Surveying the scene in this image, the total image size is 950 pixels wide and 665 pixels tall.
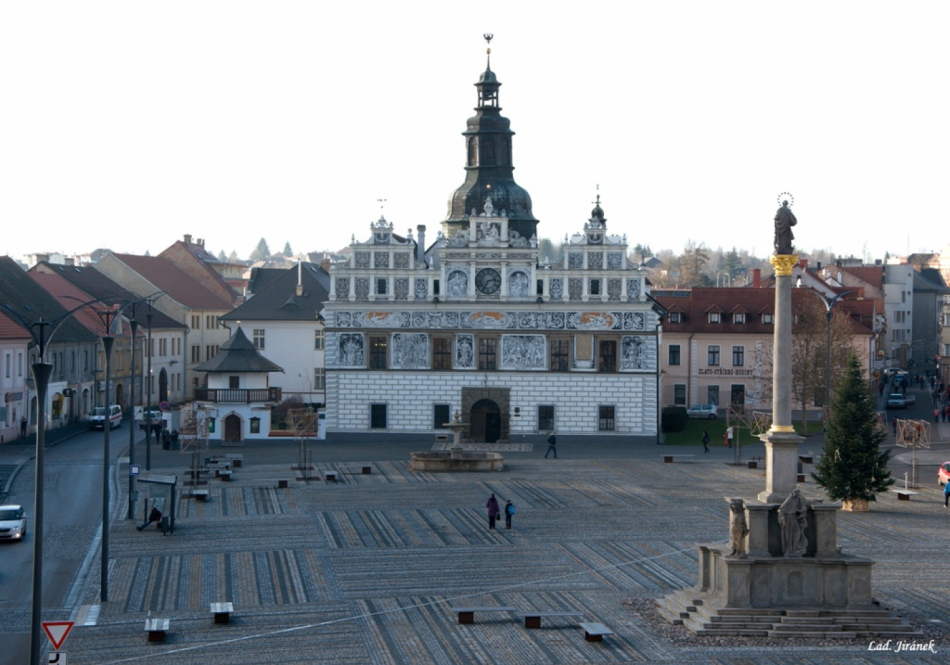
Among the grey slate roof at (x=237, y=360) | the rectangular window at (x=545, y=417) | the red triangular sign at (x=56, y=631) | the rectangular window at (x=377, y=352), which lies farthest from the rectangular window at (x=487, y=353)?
the red triangular sign at (x=56, y=631)

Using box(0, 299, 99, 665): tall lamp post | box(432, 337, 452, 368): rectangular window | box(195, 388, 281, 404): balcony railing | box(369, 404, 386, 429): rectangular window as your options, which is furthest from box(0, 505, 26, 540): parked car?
box(432, 337, 452, 368): rectangular window

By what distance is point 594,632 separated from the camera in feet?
82.2

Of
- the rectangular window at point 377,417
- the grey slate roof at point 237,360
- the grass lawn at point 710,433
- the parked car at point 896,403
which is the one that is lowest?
the grass lawn at point 710,433

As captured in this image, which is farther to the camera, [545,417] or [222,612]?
[545,417]

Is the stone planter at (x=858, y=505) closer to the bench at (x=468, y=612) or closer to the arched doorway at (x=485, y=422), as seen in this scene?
the bench at (x=468, y=612)

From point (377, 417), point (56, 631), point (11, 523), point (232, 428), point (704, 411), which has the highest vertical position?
point (704, 411)

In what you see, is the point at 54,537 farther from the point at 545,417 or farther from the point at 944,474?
the point at 545,417

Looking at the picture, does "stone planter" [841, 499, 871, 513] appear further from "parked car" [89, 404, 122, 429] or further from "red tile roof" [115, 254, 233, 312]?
"red tile roof" [115, 254, 233, 312]

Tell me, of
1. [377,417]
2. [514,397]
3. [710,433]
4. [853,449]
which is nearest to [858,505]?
[853,449]

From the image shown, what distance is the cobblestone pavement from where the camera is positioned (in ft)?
81.7

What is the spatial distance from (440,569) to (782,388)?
10204mm

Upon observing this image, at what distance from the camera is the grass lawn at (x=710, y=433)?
65.6 metres

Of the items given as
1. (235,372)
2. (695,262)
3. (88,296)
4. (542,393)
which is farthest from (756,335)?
(695,262)

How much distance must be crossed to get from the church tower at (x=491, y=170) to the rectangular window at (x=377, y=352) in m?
9.55
